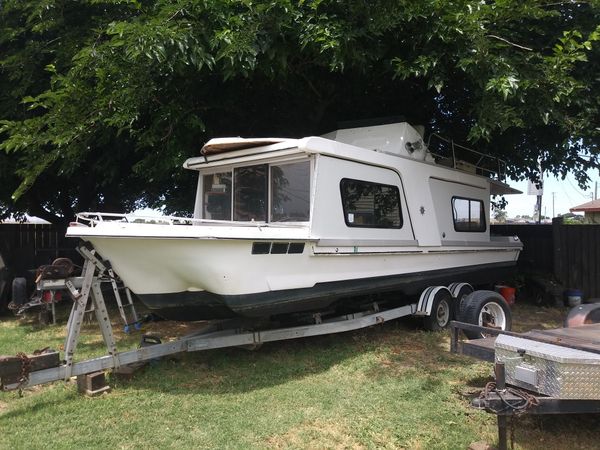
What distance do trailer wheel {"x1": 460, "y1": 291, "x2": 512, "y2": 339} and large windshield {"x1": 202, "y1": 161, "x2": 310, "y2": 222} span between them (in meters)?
2.46

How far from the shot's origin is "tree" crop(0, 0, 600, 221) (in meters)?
6.77

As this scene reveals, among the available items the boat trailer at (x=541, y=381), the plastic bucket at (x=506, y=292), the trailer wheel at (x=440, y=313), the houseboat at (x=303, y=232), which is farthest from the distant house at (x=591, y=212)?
the boat trailer at (x=541, y=381)

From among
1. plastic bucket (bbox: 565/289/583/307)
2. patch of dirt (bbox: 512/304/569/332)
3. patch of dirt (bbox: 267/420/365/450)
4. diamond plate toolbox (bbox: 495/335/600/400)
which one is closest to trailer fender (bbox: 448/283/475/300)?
patch of dirt (bbox: 512/304/569/332)

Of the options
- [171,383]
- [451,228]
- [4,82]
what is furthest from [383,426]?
[4,82]

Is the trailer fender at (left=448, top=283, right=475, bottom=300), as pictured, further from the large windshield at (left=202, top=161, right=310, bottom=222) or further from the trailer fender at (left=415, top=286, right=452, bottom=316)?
the large windshield at (left=202, top=161, right=310, bottom=222)

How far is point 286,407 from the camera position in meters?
4.78

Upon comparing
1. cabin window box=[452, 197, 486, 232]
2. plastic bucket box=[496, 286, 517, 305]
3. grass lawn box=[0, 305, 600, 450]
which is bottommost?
grass lawn box=[0, 305, 600, 450]

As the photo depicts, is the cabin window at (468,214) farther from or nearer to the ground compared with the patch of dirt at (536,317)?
farther from the ground

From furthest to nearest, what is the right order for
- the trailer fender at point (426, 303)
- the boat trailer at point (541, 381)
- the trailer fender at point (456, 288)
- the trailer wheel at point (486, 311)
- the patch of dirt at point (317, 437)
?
the trailer fender at point (456, 288) < the trailer fender at point (426, 303) < the trailer wheel at point (486, 311) < the patch of dirt at point (317, 437) < the boat trailer at point (541, 381)

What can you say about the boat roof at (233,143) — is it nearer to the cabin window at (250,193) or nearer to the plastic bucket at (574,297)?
the cabin window at (250,193)

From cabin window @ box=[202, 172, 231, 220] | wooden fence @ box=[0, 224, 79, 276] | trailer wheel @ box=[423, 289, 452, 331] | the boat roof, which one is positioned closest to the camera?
the boat roof

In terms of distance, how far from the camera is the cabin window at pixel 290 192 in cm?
604

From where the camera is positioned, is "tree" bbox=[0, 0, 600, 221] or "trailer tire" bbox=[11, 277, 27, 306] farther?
"trailer tire" bbox=[11, 277, 27, 306]

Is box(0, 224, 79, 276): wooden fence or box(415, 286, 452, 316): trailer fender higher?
box(0, 224, 79, 276): wooden fence
